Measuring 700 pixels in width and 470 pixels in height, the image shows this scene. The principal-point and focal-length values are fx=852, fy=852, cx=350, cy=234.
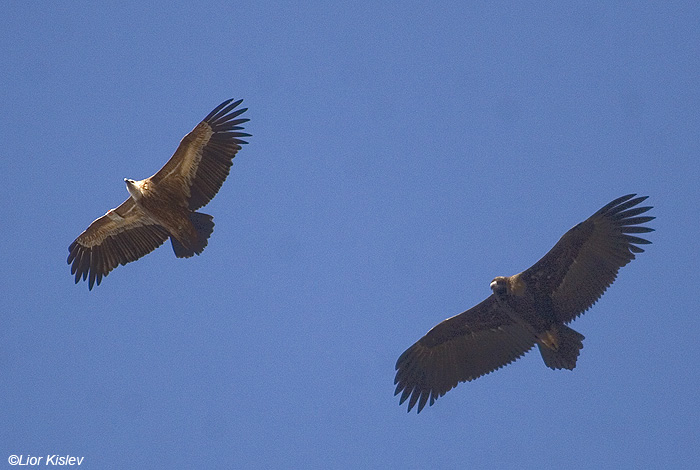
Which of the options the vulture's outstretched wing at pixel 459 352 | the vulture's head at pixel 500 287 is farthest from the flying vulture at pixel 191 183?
the vulture's head at pixel 500 287

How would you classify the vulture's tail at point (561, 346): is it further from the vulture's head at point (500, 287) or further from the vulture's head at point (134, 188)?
the vulture's head at point (134, 188)

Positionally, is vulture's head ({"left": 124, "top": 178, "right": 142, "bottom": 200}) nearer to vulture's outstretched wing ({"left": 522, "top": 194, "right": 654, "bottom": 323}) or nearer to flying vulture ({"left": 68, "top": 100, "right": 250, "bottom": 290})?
flying vulture ({"left": 68, "top": 100, "right": 250, "bottom": 290})

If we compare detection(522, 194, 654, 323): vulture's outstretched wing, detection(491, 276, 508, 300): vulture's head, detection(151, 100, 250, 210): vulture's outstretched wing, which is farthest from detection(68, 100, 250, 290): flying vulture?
detection(522, 194, 654, 323): vulture's outstretched wing

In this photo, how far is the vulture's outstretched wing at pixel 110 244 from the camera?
662 inches

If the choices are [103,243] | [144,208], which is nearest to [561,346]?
[144,208]

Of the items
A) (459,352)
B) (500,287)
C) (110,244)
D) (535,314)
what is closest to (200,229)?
(110,244)

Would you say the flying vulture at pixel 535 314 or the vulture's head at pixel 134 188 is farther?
the vulture's head at pixel 134 188

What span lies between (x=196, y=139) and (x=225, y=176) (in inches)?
34.8

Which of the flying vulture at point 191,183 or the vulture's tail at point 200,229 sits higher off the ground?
the flying vulture at point 191,183

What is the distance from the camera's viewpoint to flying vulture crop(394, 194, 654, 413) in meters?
14.3

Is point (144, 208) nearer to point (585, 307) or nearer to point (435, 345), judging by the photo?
point (435, 345)

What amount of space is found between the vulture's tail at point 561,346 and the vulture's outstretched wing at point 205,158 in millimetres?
6601

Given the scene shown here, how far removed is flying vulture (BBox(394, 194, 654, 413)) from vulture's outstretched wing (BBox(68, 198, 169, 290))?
18.3 feet

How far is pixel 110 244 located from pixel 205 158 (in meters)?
2.79
